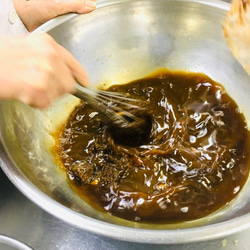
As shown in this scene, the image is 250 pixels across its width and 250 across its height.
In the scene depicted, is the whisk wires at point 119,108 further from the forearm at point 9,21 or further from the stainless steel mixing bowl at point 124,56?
the forearm at point 9,21

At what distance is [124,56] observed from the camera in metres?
1.50

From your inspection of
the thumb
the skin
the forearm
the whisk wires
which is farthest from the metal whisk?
the forearm

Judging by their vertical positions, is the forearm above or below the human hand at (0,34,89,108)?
below

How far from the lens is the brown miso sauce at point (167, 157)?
1095mm

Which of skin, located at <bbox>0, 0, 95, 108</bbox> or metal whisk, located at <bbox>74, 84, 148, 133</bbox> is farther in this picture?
metal whisk, located at <bbox>74, 84, 148, 133</bbox>

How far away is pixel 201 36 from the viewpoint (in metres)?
1.43

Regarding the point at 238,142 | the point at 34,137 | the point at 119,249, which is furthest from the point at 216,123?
the point at 34,137

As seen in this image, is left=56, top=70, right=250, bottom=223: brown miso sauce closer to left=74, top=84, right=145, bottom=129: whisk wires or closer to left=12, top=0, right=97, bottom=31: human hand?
left=74, top=84, right=145, bottom=129: whisk wires

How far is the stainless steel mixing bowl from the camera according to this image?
108 centimetres

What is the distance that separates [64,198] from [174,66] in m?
0.85

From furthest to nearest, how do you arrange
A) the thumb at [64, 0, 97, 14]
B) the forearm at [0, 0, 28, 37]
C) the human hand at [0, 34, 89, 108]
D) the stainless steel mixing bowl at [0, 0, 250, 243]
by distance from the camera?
the forearm at [0, 0, 28, 37] < the thumb at [64, 0, 97, 14] < the stainless steel mixing bowl at [0, 0, 250, 243] < the human hand at [0, 34, 89, 108]

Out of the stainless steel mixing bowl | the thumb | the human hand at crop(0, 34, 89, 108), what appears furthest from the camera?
the thumb

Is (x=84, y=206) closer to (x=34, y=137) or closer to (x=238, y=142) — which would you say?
(x=34, y=137)

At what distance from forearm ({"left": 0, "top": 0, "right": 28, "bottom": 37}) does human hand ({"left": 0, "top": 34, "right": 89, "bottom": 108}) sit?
77 cm
